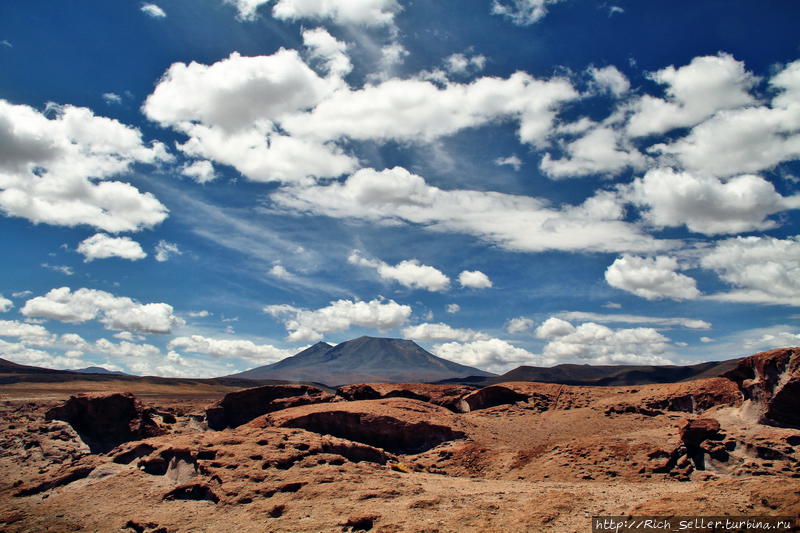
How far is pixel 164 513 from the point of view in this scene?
55.4ft

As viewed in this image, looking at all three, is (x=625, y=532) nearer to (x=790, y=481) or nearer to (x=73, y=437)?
(x=790, y=481)

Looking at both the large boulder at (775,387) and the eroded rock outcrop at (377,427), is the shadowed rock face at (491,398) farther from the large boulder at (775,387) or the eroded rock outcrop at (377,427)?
the large boulder at (775,387)

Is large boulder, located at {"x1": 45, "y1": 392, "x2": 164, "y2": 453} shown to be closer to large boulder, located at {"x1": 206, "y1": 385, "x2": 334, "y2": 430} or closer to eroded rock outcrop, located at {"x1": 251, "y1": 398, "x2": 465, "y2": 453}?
large boulder, located at {"x1": 206, "y1": 385, "x2": 334, "y2": 430}

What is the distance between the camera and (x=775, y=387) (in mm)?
22000

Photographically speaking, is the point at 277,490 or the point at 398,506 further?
the point at 277,490

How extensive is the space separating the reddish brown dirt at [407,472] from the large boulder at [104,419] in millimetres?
1295

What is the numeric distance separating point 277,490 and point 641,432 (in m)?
19.1

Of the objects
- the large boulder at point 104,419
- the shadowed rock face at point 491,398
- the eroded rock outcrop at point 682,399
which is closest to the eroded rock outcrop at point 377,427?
the shadowed rock face at point 491,398

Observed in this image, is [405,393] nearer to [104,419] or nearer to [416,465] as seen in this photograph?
[416,465]

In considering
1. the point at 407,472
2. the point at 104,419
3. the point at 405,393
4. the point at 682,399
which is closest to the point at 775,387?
the point at 682,399

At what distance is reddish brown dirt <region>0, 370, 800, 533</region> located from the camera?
43.8 feet

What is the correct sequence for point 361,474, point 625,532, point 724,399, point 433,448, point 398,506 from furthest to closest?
point 724,399, point 433,448, point 361,474, point 398,506, point 625,532

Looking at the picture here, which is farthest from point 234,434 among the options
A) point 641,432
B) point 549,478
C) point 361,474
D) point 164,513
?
point 641,432

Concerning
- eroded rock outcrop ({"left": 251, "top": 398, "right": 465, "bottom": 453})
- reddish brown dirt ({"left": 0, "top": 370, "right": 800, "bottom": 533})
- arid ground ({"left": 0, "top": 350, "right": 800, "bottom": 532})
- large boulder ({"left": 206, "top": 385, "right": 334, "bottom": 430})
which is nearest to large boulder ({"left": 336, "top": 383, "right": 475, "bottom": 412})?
large boulder ({"left": 206, "top": 385, "right": 334, "bottom": 430})
